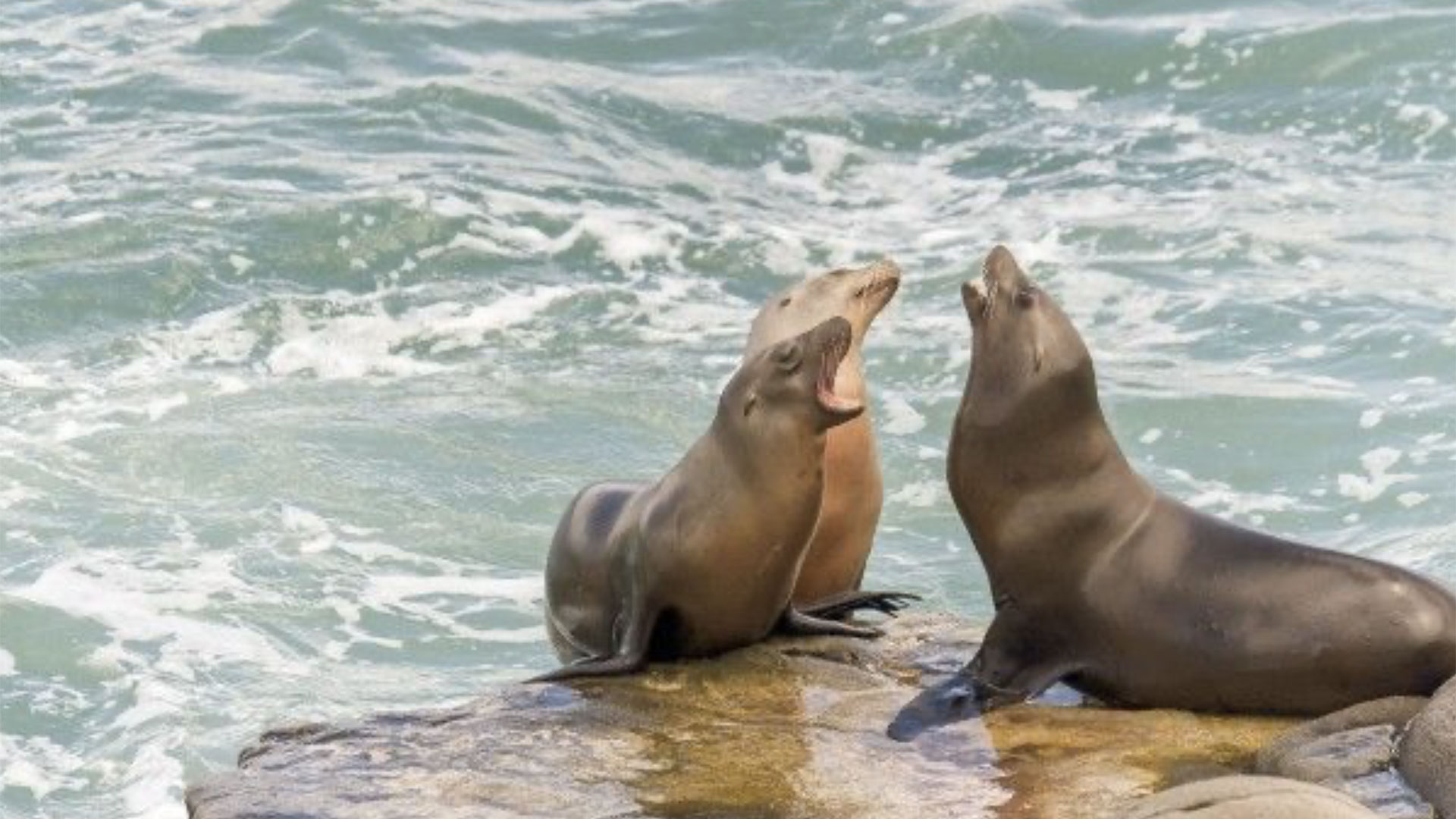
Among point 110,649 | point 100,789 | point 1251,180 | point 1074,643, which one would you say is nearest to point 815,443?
point 1074,643

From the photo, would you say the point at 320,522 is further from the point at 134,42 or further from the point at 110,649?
the point at 134,42

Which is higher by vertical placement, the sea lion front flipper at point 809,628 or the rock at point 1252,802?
the rock at point 1252,802

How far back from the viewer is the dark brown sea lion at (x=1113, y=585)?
6.31 metres

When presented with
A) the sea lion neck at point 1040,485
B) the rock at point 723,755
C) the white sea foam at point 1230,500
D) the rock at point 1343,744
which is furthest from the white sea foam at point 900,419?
the rock at point 1343,744

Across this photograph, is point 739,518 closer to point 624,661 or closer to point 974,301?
point 624,661

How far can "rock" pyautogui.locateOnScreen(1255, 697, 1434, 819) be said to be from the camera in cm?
559

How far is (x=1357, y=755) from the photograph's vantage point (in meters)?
5.85

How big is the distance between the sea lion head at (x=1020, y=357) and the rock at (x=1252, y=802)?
5.69 feet

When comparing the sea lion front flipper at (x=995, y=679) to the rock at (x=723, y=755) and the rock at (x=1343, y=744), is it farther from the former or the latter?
the rock at (x=1343, y=744)

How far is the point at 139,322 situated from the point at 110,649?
3728mm

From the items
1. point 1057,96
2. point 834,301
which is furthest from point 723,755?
point 1057,96

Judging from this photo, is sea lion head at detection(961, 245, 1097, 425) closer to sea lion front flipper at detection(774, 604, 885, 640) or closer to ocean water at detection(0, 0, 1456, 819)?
sea lion front flipper at detection(774, 604, 885, 640)

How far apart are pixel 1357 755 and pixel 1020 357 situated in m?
1.31

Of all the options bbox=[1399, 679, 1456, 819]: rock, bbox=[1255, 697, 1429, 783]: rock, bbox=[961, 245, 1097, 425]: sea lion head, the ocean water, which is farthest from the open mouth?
the ocean water
